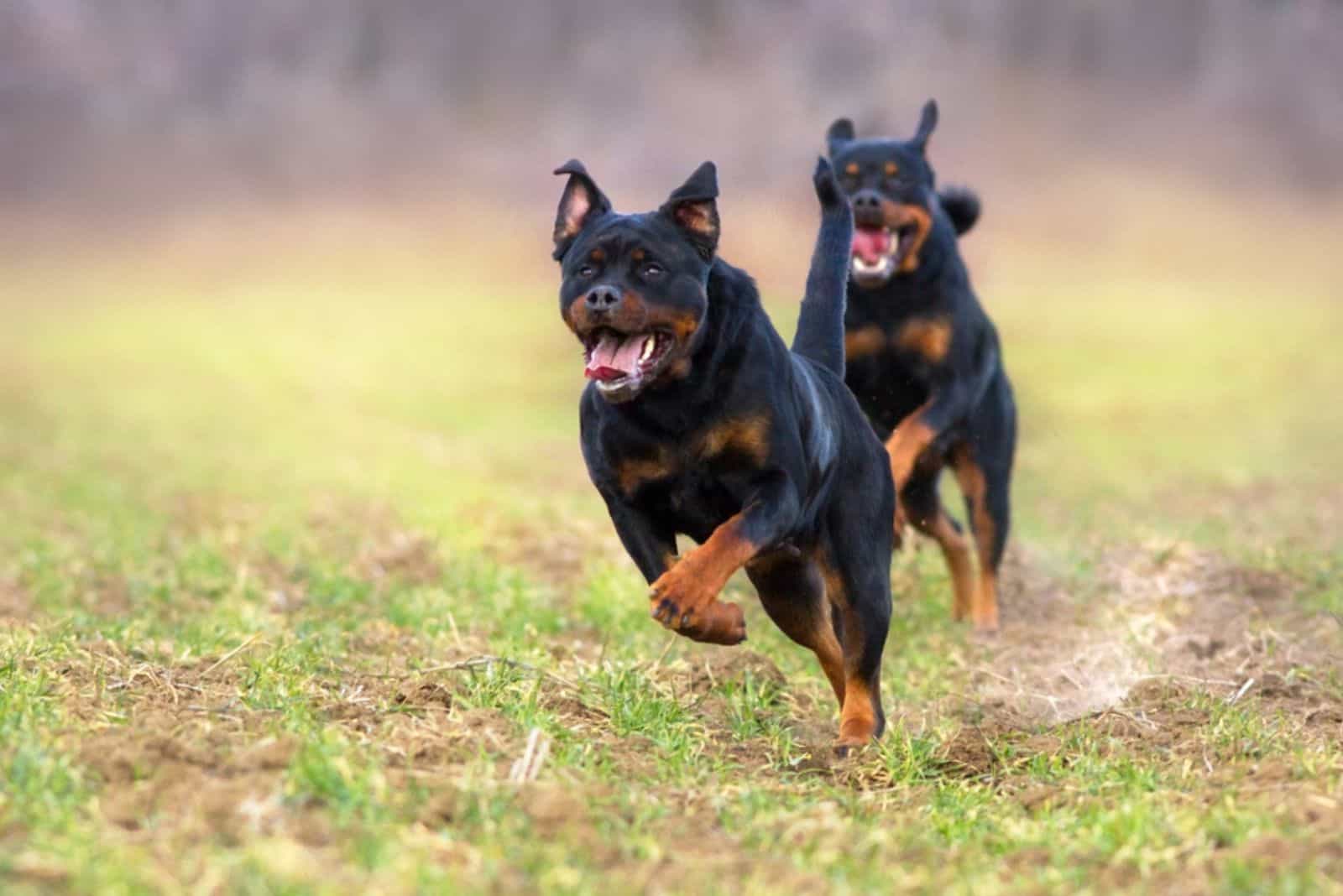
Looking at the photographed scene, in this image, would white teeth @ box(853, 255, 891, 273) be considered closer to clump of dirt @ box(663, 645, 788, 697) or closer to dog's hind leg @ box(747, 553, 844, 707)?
clump of dirt @ box(663, 645, 788, 697)

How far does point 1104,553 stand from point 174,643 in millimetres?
5355

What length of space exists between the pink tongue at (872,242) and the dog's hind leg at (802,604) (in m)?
2.47

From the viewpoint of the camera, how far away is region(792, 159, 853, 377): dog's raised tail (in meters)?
6.65

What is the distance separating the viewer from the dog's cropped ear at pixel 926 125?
29.0ft

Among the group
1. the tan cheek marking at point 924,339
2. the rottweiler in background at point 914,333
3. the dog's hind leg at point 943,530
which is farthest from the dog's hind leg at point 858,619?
the dog's hind leg at point 943,530

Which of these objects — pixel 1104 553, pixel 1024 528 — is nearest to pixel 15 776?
pixel 1104 553

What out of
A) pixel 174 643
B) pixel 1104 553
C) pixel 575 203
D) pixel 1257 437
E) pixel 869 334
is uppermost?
pixel 575 203

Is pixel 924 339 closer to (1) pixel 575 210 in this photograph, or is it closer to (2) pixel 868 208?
(2) pixel 868 208

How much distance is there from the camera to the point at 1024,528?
12703mm

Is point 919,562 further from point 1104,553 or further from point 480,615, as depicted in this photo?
point 480,615

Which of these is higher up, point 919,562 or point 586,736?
point 586,736

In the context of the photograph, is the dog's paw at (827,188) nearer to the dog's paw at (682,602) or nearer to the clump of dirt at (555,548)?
the dog's paw at (682,602)

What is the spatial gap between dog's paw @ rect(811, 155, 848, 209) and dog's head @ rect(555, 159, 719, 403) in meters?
1.06

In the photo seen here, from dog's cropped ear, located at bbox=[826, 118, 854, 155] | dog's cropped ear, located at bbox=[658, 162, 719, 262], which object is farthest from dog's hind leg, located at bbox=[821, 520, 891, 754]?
dog's cropped ear, located at bbox=[826, 118, 854, 155]
